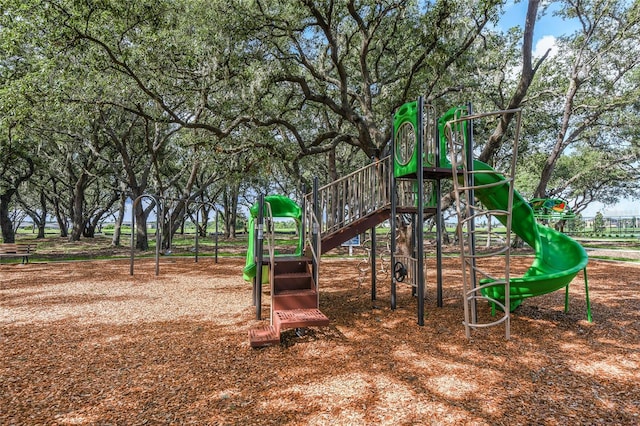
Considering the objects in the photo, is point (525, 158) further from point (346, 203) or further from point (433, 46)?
point (346, 203)

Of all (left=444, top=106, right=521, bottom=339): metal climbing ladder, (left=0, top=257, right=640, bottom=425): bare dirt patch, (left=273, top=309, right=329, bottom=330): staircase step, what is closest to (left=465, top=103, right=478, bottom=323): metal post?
(left=444, top=106, right=521, bottom=339): metal climbing ladder

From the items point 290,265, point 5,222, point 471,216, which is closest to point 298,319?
point 290,265

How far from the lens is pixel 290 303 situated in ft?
18.1

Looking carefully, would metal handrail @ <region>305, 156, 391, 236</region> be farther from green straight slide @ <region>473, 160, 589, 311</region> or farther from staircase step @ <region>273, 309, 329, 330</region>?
staircase step @ <region>273, 309, 329, 330</region>

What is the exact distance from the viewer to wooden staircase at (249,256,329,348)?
4754 mm

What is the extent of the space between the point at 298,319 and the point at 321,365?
83 cm

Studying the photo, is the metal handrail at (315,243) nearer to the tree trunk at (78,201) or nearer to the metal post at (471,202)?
the metal post at (471,202)

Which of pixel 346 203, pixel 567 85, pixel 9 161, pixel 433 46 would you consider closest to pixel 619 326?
pixel 346 203

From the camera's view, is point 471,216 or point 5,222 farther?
point 5,222

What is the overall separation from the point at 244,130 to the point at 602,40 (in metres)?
15.3

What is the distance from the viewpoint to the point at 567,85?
1533 cm

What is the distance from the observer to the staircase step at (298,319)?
4.72m

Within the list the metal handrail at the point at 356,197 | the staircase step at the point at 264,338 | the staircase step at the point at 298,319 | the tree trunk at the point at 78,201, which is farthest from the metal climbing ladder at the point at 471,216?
the tree trunk at the point at 78,201

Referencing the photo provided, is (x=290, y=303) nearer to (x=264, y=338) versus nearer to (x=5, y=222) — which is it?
(x=264, y=338)
